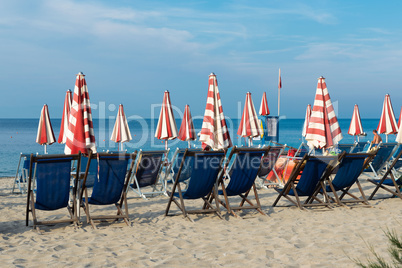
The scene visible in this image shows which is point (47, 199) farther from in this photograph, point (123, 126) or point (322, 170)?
point (123, 126)

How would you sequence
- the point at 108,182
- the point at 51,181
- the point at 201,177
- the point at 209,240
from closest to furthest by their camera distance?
the point at 209,240, the point at 51,181, the point at 108,182, the point at 201,177

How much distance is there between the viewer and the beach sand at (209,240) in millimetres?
3064

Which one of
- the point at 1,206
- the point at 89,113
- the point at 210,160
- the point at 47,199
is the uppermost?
the point at 89,113

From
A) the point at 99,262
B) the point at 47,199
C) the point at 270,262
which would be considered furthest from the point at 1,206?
the point at 270,262

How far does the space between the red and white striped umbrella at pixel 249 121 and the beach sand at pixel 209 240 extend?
426cm

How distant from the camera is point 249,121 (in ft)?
30.9

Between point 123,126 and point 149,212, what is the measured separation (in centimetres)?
602

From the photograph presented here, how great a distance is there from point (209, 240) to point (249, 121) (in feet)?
19.5

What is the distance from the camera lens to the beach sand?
10.1 ft

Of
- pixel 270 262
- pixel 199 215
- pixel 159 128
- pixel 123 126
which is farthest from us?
pixel 123 126

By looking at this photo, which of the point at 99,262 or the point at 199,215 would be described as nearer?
the point at 99,262

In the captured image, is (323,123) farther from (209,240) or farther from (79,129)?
(79,129)

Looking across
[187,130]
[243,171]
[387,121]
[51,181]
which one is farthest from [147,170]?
[387,121]

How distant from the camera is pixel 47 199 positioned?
4.13 metres
